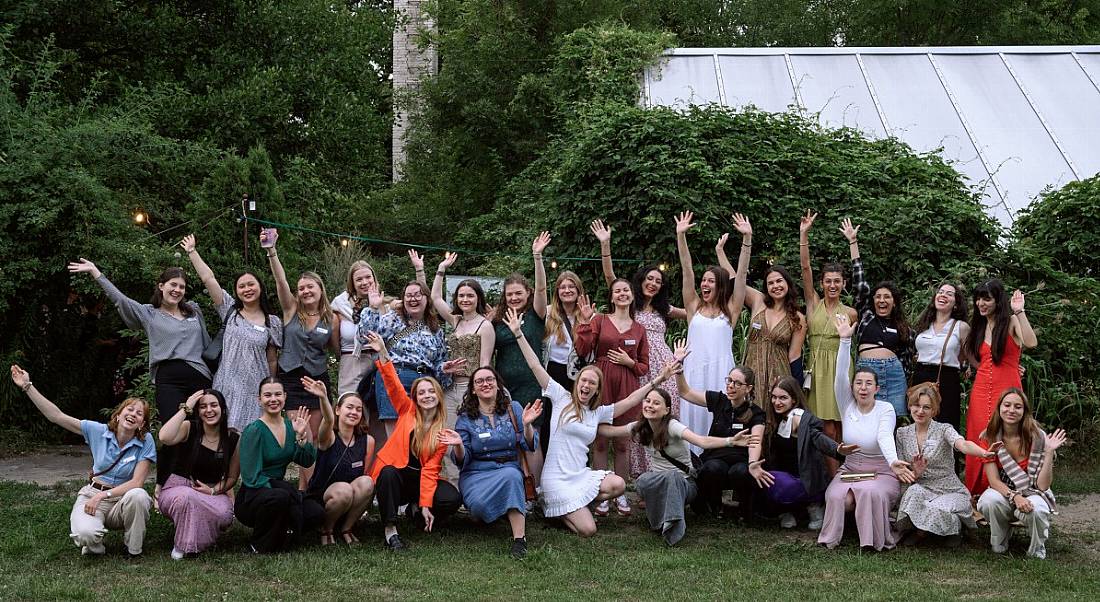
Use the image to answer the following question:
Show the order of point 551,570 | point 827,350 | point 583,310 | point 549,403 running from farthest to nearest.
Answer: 1. point 583,310
2. point 827,350
3. point 549,403
4. point 551,570

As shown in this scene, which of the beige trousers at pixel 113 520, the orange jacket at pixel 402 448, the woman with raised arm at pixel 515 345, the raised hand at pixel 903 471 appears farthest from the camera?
the woman with raised arm at pixel 515 345

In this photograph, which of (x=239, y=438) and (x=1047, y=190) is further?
(x=1047, y=190)

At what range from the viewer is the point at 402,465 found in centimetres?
651

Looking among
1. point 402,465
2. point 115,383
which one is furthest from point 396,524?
point 115,383

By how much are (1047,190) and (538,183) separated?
5742mm

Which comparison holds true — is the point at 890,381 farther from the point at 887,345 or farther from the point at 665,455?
the point at 665,455

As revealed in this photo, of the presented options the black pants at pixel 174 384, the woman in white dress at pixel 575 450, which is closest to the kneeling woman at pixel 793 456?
the woman in white dress at pixel 575 450

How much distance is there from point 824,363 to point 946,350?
2.46 feet

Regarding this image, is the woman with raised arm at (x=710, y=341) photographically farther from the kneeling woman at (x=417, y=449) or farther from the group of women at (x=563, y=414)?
the kneeling woman at (x=417, y=449)

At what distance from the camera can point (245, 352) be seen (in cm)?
681

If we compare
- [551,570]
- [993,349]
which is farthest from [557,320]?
[993,349]

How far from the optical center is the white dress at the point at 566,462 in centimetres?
664

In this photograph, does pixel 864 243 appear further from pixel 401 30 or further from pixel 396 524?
pixel 401 30

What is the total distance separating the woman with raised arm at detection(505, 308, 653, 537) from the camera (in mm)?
6625
